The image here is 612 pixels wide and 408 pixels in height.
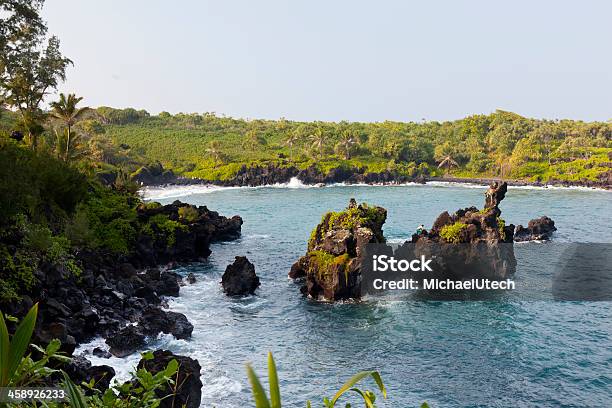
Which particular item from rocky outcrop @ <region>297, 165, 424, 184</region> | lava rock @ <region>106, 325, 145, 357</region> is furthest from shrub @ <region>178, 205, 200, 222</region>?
rocky outcrop @ <region>297, 165, 424, 184</region>

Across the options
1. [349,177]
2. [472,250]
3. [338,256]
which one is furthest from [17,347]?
[349,177]

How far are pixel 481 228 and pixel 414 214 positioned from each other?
35705 mm

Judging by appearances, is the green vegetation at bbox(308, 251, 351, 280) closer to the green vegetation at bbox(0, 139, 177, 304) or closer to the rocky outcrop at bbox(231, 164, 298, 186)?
the green vegetation at bbox(0, 139, 177, 304)

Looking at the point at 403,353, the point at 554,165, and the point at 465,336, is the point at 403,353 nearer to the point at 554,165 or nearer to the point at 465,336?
the point at 465,336

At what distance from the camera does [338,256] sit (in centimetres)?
3978

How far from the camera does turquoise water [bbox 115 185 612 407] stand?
24.3 metres

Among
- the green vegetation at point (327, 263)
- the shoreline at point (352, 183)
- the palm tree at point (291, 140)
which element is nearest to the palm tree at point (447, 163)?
the shoreline at point (352, 183)

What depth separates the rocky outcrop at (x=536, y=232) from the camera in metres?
60.3

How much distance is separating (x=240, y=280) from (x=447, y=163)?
13621cm

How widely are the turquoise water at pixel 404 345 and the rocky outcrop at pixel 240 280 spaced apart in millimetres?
1037

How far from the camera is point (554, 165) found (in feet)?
471

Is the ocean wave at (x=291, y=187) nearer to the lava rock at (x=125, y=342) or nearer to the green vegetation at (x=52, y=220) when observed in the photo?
the green vegetation at (x=52, y=220)

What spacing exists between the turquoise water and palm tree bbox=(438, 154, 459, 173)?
11921 centimetres

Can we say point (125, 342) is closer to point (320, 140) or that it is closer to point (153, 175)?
point (153, 175)
